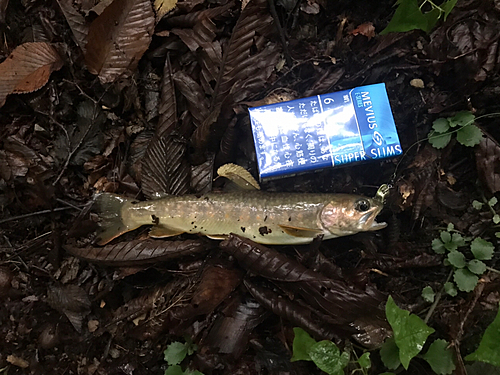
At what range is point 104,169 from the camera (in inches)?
93.0

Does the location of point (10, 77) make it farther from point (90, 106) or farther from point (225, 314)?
point (225, 314)

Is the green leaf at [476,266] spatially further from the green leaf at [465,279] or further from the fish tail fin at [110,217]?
the fish tail fin at [110,217]

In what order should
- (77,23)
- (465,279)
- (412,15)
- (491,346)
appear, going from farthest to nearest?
(77,23), (465,279), (412,15), (491,346)

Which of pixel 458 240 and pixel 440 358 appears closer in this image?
pixel 440 358

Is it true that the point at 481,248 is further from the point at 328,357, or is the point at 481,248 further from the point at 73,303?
the point at 73,303

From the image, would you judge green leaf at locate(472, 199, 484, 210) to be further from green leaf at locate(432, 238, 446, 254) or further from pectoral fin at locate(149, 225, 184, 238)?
pectoral fin at locate(149, 225, 184, 238)

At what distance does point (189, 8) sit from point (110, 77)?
724mm

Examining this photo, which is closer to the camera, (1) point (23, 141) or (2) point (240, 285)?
(2) point (240, 285)

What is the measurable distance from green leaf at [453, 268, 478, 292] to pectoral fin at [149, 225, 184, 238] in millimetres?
1698

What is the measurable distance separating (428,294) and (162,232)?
169 cm

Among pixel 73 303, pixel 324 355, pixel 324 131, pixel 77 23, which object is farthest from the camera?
pixel 77 23

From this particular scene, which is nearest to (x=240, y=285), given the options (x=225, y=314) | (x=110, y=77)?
(x=225, y=314)

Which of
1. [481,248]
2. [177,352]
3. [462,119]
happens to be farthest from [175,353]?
[462,119]

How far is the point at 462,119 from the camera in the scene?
208 cm
